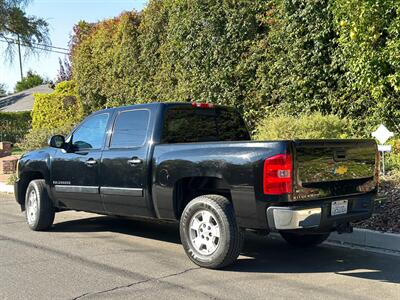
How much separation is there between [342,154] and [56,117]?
18964 mm

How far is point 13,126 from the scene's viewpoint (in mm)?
34750

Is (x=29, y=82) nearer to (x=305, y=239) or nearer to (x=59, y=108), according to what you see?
(x=59, y=108)

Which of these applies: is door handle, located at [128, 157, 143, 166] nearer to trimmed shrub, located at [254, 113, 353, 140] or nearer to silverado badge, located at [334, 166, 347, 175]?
silverado badge, located at [334, 166, 347, 175]

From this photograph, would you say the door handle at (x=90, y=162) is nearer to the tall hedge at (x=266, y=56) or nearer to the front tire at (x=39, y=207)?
the front tire at (x=39, y=207)

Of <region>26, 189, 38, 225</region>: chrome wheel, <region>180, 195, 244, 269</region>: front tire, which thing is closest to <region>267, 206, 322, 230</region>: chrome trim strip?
<region>180, 195, 244, 269</region>: front tire

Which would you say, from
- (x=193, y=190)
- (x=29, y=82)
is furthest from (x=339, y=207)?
(x=29, y=82)

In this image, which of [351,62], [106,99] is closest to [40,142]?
[106,99]

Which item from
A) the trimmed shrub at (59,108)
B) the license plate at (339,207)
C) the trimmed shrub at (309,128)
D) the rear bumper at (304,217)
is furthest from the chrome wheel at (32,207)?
the trimmed shrub at (59,108)

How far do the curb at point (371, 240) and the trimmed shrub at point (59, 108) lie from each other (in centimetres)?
1580

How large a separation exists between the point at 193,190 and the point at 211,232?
0.71m

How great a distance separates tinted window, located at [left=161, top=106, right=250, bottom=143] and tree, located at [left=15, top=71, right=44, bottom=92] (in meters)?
85.5

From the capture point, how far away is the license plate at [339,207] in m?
5.72

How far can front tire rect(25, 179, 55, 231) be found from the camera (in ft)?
26.9

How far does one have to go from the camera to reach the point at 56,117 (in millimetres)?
23094
